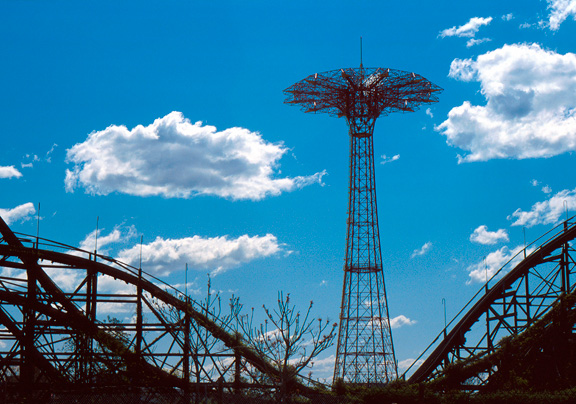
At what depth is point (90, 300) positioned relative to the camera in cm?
3656

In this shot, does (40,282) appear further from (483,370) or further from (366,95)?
(366,95)

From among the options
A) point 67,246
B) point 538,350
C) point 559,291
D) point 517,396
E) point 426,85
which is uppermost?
point 426,85

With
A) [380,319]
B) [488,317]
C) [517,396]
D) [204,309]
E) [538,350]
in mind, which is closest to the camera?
[517,396]

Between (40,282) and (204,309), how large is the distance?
25.7 ft

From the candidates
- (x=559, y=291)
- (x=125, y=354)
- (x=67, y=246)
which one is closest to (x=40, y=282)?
(x=67, y=246)

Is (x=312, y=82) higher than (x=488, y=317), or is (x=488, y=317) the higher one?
(x=312, y=82)

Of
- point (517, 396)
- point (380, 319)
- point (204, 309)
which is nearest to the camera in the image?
point (517, 396)

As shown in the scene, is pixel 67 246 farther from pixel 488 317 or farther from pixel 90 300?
pixel 488 317

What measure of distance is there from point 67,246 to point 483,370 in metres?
20.0

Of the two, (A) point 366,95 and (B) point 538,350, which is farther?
(A) point 366,95

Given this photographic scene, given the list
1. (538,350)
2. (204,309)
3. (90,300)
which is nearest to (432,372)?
(538,350)

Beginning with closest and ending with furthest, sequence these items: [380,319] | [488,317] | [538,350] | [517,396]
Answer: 1. [517,396]
2. [538,350]
3. [488,317]
4. [380,319]

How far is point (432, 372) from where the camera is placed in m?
43.9

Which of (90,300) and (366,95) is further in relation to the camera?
(366,95)
